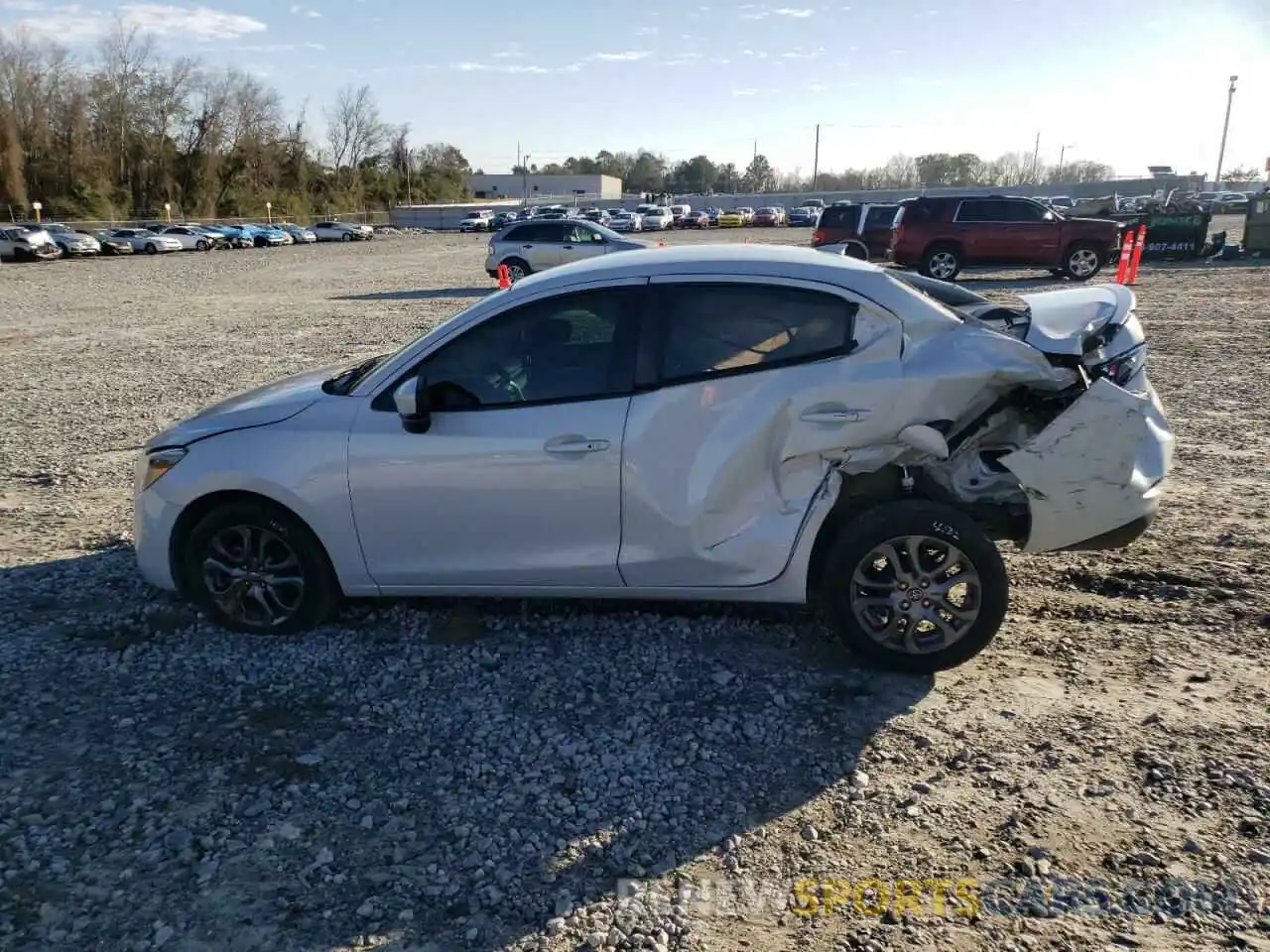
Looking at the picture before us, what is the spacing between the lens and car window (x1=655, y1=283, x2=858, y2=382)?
404cm

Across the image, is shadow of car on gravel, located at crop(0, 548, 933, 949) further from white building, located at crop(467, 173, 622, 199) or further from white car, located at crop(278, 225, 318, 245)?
white building, located at crop(467, 173, 622, 199)

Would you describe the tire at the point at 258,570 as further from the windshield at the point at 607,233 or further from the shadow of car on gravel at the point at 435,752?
the windshield at the point at 607,233

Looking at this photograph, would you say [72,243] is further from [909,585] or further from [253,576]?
[909,585]

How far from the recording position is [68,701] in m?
4.03

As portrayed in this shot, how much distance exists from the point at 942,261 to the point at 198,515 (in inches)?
765

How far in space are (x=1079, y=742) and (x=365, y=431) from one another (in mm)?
3225

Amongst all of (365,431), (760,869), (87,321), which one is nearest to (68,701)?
(365,431)

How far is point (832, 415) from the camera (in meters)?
3.98

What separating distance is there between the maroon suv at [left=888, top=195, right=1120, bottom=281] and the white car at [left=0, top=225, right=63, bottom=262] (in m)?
38.1

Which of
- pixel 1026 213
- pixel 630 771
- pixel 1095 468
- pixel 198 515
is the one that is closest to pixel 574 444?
pixel 630 771

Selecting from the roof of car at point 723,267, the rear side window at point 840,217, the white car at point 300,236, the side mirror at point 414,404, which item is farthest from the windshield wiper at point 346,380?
the white car at point 300,236

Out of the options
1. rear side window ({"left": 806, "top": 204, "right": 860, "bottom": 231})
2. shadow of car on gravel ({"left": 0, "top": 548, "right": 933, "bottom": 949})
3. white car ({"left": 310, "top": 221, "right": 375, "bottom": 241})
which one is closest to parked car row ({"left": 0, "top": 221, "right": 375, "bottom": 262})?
white car ({"left": 310, "top": 221, "right": 375, "bottom": 241})

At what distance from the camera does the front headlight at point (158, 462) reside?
174 inches

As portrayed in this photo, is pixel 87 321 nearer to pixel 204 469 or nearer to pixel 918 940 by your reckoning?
pixel 204 469
